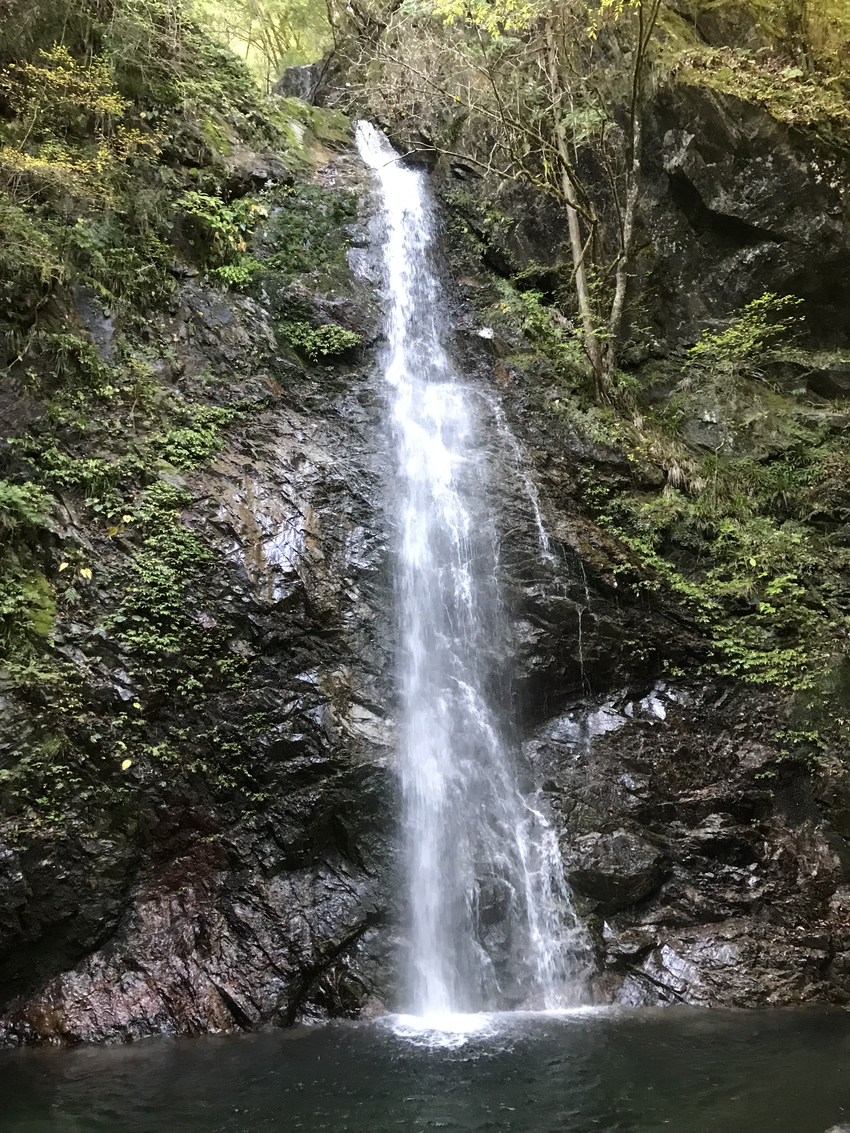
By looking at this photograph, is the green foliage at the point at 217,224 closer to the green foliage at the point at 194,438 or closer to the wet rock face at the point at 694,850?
the green foliage at the point at 194,438

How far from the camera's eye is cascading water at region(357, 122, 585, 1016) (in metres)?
7.16

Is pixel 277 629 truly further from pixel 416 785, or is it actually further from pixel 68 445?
pixel 68 445

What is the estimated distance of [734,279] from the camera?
39.7 feet

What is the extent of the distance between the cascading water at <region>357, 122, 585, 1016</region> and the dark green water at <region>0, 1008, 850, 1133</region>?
73cm

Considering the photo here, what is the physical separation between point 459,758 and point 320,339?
6455 mm

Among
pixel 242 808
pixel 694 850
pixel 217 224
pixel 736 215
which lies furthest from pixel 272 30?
pixel 694 850

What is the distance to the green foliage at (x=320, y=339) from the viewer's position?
10.8 meters

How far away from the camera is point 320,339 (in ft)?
35.8

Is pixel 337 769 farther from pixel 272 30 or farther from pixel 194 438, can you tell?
pixel 272 30

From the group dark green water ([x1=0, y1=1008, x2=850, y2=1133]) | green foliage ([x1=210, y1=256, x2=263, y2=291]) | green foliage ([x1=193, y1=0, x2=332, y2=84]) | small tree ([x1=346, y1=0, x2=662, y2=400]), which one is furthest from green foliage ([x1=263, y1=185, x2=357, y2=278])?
dark green water ([x1=0, y1=1008, x2=850, y2=1133])

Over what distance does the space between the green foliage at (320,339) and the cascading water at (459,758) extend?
75 cm

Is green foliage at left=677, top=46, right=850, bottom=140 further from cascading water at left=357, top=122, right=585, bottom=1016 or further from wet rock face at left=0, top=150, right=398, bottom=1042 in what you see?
wet rock face at left=0, top=150, right=398, bottom=1042

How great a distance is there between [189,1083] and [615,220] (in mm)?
13399

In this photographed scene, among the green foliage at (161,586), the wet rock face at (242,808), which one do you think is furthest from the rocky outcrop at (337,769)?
the green foliage at (161,586)
